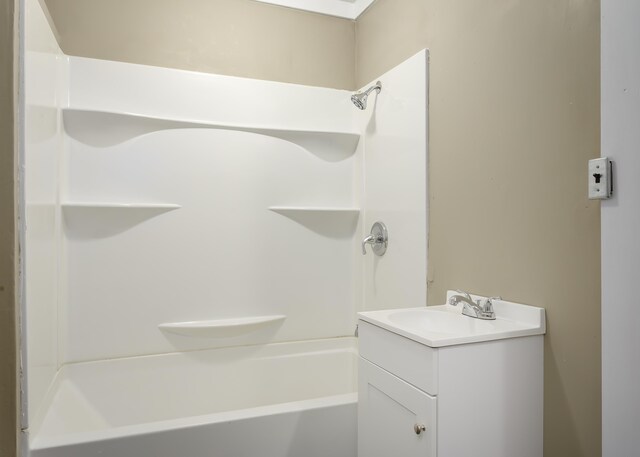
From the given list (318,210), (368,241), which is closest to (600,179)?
(368,241)

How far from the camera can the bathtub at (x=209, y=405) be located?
1.53 m

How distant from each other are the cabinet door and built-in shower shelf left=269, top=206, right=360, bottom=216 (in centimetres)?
108

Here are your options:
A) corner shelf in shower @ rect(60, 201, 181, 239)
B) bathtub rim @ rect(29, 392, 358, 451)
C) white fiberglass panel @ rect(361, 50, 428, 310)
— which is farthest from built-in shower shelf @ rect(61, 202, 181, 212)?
white fiberglass panel @ rect(361, 50, 428, 310)

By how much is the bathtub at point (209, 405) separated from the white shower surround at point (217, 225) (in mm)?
12

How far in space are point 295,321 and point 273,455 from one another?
2.96ft

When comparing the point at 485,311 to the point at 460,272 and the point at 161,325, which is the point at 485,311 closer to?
the point at 460,272

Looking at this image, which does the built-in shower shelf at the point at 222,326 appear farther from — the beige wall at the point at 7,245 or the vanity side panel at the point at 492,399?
the vanity side panel at the point at 492,399

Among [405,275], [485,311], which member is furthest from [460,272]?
[405,275]

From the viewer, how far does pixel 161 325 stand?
222cm

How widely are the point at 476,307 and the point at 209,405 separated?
1.51m

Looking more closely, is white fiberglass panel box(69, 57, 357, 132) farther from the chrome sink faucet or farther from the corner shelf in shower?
the chrome sink faucet

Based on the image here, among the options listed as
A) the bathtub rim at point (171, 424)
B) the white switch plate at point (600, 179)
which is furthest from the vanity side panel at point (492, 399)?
the bathtub rim at point (171, 424)

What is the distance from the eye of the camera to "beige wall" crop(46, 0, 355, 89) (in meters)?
2.12

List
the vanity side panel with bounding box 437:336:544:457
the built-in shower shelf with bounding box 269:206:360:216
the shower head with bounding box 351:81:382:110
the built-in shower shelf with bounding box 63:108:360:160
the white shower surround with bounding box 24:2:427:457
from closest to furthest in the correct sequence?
the vanity side panel with bounding box 437:336:544:457
the white shower surround with bounding box 24:2:427:457
the built-in shower shelf with bounding box 63:108:360:160
the shower head with bounding box 351:81:382:110
the built-in shower shelf with bounding box 269:206:360:216
